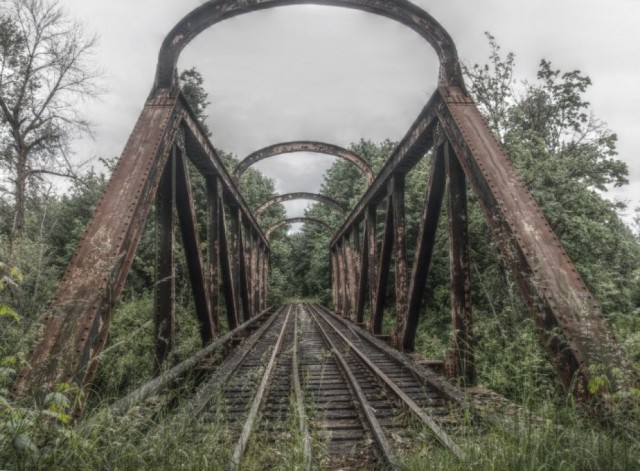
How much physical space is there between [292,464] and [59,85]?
657 inches

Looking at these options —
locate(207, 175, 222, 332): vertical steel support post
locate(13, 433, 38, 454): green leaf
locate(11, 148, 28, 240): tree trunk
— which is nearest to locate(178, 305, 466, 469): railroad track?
locate(13, 433, 38, 454): green leaf

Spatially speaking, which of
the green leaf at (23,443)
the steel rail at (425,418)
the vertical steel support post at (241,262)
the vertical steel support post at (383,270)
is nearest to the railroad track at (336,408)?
the steel rail at (425,418)

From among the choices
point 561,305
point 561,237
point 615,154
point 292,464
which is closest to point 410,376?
point 561,305

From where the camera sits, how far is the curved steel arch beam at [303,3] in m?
4.85

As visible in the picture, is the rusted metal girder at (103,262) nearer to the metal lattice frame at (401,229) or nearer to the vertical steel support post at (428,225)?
the metal lattice frame at (401,229)

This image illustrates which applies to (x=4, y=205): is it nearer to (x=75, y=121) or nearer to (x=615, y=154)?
(x=75, y=121)

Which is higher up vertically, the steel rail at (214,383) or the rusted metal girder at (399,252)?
the rusted metal girder at (399,252)

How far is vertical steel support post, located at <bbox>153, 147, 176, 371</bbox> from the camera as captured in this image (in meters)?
4.65

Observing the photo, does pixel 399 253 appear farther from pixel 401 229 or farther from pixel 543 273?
pixel 543 273

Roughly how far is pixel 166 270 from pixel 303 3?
4057 millimetres

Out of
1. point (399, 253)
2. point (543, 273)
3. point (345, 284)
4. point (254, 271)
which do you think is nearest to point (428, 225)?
point (399, 253)

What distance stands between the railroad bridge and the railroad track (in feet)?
0.09

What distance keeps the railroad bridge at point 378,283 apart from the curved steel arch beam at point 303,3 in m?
0.01

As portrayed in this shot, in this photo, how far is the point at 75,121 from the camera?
13758 mm
